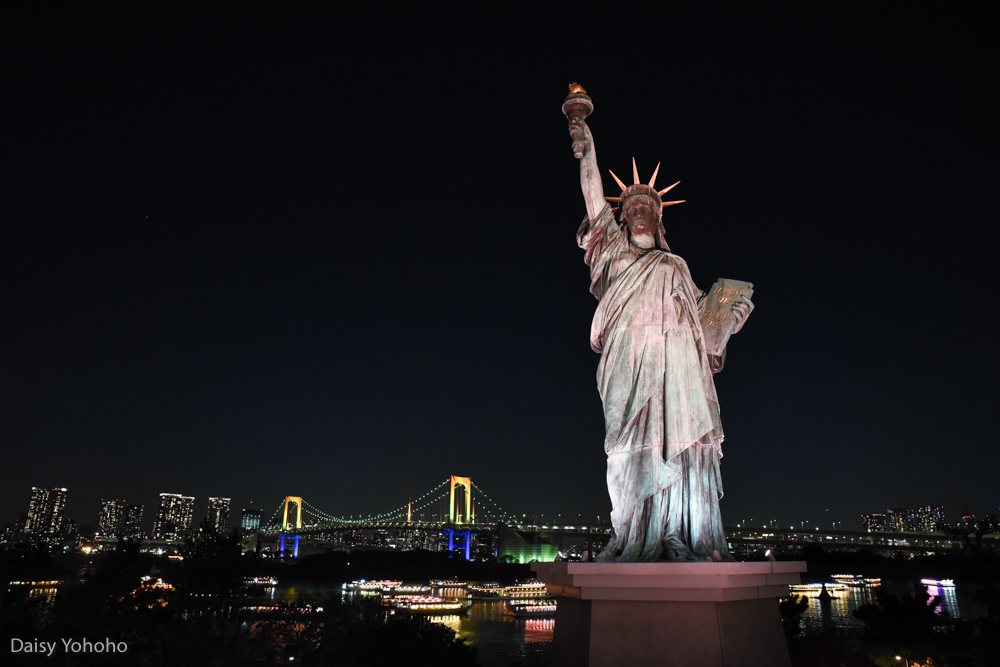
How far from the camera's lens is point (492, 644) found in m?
26.7

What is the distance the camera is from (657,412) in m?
6.13

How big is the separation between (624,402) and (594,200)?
2256 mm

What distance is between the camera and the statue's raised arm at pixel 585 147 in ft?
23.0

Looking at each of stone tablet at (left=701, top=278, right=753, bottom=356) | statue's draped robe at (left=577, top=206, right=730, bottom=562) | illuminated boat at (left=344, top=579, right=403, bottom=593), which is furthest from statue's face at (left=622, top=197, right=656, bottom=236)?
illuminated boat at (left=344, top=579, right=403, bottom=593)

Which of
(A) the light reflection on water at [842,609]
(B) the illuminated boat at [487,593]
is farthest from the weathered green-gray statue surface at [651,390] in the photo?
(B) the illuminated boat at [487,593]

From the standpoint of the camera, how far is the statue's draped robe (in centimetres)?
591

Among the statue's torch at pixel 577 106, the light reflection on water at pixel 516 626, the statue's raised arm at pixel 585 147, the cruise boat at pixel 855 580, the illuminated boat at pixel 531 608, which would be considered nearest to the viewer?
the statue's raised arm at pixel 585 147

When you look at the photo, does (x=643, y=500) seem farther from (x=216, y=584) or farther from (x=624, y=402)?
(x=216, y=584)

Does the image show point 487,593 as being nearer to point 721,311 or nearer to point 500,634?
point 500,634

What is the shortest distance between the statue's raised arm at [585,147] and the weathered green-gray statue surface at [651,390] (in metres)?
0.01

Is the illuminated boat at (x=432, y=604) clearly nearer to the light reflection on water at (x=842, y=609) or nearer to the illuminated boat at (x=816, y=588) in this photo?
the light reflection on water at (x=842, y=609)

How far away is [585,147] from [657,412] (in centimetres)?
301

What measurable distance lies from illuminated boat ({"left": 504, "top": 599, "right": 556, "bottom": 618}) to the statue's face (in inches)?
1351

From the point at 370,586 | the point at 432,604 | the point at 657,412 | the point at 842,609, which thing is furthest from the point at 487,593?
the point at 657,412
